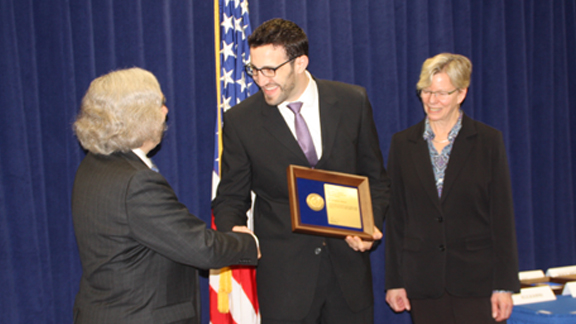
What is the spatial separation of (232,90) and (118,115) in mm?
1421

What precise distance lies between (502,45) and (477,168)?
2.24 m

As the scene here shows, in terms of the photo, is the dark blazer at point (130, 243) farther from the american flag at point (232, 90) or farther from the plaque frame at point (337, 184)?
the american flag at point (232, 90)

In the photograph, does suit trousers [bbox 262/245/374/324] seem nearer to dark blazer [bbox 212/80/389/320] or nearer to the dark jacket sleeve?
dark blazer [bbox 212/80/389/320]

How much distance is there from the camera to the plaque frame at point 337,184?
76.9 inches

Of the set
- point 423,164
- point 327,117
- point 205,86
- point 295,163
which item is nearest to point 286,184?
point 295,163

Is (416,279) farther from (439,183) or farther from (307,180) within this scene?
(307,180)

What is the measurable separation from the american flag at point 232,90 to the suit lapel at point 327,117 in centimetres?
104

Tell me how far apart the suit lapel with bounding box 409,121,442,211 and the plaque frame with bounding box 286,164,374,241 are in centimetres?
68

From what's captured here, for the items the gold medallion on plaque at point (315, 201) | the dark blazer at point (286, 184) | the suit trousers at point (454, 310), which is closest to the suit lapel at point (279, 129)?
the dark blazer at point (286, 184)

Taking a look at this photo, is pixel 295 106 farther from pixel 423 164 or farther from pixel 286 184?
pixel 423 164

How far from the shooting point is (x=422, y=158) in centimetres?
275

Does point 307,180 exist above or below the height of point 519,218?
above

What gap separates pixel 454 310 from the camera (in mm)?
2594

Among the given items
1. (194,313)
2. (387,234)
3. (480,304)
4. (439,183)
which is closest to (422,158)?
(439,183)
